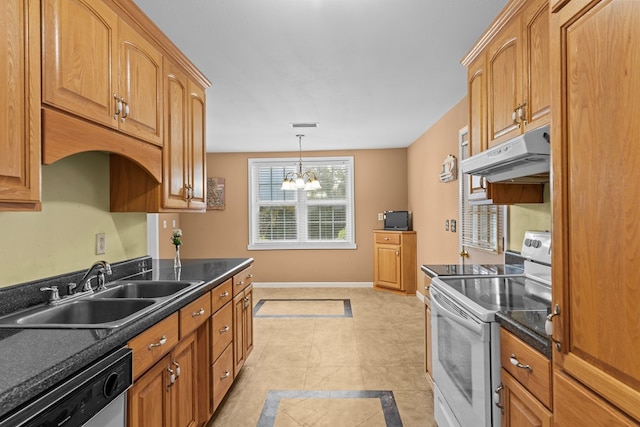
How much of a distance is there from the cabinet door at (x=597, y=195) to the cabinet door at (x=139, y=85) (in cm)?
177

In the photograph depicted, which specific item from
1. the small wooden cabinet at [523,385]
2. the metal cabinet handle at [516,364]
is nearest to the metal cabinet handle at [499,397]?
the small wooden cabinet at [523,385]

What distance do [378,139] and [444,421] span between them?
417 centimetres

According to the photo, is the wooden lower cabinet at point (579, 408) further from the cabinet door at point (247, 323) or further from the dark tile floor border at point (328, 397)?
the cabinet door at point (247, 323)

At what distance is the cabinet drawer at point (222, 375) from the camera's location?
2189 mm

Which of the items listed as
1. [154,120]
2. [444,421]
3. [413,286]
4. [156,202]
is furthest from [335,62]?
[413,286]

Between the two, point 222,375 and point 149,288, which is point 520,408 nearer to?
point 222,375

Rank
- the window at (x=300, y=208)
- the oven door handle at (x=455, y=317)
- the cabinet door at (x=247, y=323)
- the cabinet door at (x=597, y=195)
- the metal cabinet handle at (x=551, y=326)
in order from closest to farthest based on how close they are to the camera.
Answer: the cabinet door at (x=597, y=195) < the metal cabinet handle at (x=551, y=326) < the oven door handle at (x=455, y=317) < the cabinet door at (x=247, y=323) < the window at (x=300, y=208)

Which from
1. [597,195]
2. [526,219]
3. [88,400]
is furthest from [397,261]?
[88,400]

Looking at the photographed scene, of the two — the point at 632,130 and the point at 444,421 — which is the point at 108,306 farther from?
the point at 632,130

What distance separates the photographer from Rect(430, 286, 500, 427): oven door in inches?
59.2

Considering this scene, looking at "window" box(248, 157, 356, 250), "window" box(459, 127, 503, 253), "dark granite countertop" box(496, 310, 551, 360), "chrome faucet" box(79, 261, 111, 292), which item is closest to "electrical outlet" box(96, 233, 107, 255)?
"chrome faucet" box(79, 261, 111, 292)

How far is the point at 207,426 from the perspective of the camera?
224 cm

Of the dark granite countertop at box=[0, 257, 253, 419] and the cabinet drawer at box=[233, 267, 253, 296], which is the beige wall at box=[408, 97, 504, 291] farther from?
the dark granite countertop at box=[0, 257, 253, 419]

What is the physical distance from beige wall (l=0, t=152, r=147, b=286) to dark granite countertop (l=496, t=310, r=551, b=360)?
78.8 inches
